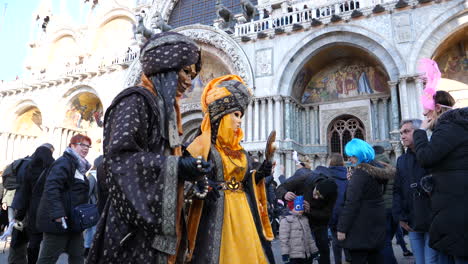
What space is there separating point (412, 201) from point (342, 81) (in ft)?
32.7

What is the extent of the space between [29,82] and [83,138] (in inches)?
755

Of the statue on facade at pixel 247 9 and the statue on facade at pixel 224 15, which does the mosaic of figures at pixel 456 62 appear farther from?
the statue on facade at pixel 224 15

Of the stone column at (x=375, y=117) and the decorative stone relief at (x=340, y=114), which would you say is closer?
the stone column at (x=375, y=117)

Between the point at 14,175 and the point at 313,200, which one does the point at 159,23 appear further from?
the point at 313,200

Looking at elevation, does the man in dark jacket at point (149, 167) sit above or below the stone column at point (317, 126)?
below

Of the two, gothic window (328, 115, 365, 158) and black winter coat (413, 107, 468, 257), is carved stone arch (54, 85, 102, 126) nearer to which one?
gothic window (328, 115, 365, 158)

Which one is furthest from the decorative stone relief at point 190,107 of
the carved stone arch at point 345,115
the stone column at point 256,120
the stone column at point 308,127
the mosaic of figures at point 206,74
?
the carved stone arch at point 345,115

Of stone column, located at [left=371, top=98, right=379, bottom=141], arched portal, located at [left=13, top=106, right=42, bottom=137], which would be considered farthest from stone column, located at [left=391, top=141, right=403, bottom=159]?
arched portal, located at [left=13, top=106, right=42, bottom=137]

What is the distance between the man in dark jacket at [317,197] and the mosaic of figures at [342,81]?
9155 mm

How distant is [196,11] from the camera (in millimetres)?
18062

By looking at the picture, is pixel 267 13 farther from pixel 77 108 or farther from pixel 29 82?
pixel 29 82

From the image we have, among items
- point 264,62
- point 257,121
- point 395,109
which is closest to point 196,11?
point 264,62

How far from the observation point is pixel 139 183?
4.93 feet

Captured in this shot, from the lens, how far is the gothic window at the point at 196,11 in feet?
56.0
